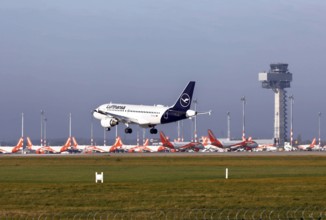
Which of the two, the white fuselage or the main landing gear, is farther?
the main landing gear

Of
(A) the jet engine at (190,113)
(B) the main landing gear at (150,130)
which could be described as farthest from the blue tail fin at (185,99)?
(B) the main landing gear at (150,130)

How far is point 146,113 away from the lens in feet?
430

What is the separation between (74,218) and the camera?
39719 mm

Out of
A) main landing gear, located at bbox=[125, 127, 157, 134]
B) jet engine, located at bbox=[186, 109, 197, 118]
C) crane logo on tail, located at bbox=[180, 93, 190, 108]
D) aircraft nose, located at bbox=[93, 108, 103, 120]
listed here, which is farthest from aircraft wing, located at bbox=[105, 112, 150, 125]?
crane logo on tail, located at bbox=[180, 93, 190, 108]

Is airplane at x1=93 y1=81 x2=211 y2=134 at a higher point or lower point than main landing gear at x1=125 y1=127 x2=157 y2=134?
higher

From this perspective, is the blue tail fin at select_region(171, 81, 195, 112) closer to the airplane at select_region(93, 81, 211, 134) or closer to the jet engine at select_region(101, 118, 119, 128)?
the airplane at select_region(93, 81, 211, 134)

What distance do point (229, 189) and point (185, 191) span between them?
341 cm

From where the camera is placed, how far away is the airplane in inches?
5079

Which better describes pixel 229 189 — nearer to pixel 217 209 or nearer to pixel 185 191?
pixel 185 191

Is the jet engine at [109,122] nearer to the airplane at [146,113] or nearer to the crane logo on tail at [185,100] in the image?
the airplane at [146,113]

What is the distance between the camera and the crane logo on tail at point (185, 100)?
13307 cm

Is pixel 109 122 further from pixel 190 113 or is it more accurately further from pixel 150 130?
pixel 190 113

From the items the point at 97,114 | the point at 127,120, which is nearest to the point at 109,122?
the point at 127,120

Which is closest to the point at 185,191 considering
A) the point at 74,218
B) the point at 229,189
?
the point at 229,189
